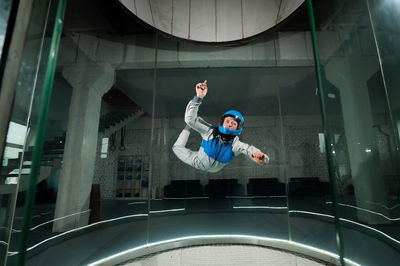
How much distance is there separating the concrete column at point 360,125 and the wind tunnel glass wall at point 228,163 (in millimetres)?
1471

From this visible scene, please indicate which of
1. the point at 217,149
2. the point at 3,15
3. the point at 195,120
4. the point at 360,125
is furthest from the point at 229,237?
the point at 3,15

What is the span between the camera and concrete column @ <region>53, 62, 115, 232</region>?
2.62 metres

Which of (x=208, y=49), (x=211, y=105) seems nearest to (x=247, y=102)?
(x=211, y=105)

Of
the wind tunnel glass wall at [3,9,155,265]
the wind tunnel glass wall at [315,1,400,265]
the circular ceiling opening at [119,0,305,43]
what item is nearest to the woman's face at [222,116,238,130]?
the wind tunnel glass wall at [315,1,400,265]

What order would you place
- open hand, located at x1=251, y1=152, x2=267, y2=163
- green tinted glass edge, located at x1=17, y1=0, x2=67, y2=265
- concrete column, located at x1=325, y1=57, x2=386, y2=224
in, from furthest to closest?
open hand, located at x1=251, y1=152, x2=267, y2=163, concrete column, located at x1=325, y1=57, x2=386, y2=224, green tinted glass edge, located at x1=17, y1=0, x2=67, y2=265

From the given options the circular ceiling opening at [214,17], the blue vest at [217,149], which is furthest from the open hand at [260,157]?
the circular ceiling opening at [214,17]

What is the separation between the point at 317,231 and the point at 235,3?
447 centimetres

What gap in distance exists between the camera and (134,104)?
11.5 feet

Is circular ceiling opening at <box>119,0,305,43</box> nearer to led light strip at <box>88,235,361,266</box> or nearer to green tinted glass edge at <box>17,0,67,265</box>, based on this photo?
green tinted glass edge at <box>17,0,67,265</box>

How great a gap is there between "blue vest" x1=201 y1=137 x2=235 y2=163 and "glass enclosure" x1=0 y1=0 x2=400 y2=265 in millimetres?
32

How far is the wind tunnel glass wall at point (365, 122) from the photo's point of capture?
6.22 feet

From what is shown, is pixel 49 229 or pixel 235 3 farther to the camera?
pixel 235 3

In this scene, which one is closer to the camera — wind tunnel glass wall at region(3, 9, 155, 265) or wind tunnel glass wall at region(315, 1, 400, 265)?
wind tunnel glass wall at region(315, 1, 400, 265)

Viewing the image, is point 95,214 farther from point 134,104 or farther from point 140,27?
point 140,27
